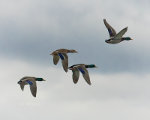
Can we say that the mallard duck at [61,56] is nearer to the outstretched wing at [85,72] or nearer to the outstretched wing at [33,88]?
the outstretched wing at [85,72]

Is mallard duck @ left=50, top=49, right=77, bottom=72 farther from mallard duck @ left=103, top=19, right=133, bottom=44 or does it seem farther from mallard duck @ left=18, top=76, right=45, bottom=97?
mallard duck @ left=103, top=19, right=133, bottom=44

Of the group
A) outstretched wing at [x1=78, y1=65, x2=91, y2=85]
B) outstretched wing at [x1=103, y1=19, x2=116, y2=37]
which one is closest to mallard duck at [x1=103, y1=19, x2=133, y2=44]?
outstretched wing at [x1=103, y1=19, x2=116, y2=37]

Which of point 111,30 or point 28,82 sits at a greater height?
point 111,30

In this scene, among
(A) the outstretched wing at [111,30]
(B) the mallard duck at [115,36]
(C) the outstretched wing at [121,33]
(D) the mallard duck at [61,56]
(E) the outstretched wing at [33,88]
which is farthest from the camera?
(A) the outstretched wing at [111,30]

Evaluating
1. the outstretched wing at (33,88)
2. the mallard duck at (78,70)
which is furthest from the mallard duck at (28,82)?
the mallard duck at (78,70)

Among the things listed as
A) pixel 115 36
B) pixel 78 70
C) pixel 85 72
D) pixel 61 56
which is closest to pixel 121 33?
pixel 115 36

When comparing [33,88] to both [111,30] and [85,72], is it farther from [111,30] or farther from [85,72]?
[111,30]

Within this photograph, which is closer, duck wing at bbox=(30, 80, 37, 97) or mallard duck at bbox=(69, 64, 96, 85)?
duck wing at bbox=(30, 80, 37, 97)

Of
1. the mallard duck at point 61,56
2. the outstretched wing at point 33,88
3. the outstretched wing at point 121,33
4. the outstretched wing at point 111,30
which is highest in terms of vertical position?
the outstretched wing at point 111,30

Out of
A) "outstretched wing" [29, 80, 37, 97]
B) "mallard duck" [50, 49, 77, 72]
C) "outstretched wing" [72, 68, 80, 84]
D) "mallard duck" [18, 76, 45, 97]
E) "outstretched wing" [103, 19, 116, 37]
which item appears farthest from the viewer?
"outstretched wing" [103, 19, 116, 37]

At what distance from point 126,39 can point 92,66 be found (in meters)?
10.8

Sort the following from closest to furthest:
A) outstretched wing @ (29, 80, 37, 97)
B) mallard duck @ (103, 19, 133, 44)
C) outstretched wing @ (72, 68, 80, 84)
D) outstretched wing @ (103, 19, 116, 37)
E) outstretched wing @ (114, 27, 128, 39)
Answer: outstretched wing @ (29, 80, 37, 97), outstretched wing @ (72, 68, 80, 84), outstretched wing @ (114, 27, 128, 39), mallard duck @ (103, 19, 133, 44), outstretched wing @ (103, 19, 116, 37)

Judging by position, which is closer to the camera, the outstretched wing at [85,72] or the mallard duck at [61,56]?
the mallard duck at [61,56]

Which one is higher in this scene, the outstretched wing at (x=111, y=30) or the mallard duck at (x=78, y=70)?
the outstretched wing at (x=111, y=30)
